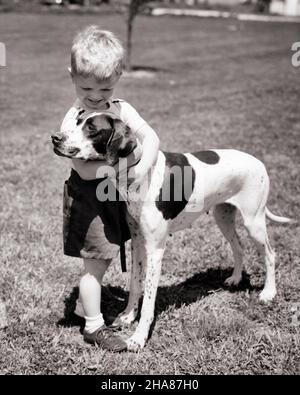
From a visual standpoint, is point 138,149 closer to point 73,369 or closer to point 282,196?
point 73,369

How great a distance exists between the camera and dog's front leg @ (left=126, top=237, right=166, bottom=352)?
337 cm

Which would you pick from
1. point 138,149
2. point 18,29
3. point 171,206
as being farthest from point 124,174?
point 18,29

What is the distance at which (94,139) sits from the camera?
114 inches

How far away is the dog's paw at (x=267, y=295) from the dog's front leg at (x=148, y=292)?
1001 mm

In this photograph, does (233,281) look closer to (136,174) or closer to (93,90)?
(136,174)

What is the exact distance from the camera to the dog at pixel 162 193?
2910mm

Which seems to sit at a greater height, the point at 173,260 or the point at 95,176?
the point at 95,176

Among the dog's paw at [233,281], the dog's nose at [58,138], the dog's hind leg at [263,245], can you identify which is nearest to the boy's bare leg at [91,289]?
the dog's nose at [58,138]

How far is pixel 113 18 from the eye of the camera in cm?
3391

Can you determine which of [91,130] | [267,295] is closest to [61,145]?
[91,130]

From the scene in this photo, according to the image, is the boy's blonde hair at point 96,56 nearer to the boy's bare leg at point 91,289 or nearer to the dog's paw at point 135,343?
the boy's bare leg at point 91,289

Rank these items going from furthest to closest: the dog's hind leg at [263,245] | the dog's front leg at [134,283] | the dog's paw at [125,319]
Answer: the dog's hind leg at [263,245] < the dog's paw at [125,319] < the dog's front leg at [134,283]

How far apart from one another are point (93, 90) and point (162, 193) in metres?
0.74

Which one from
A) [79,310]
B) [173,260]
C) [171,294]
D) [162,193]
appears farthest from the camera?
[173,260]
